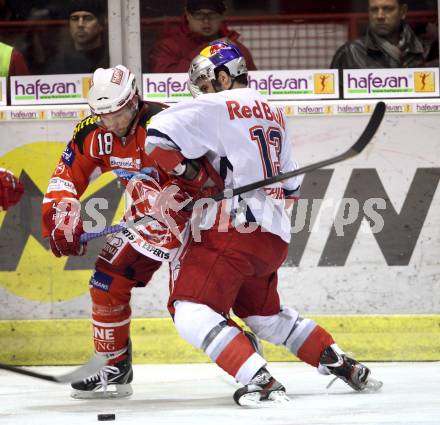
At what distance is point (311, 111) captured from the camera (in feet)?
19.6

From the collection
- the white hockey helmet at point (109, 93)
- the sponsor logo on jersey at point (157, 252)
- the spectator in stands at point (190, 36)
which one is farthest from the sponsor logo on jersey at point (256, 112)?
the spectator in stands at point (190, 36)

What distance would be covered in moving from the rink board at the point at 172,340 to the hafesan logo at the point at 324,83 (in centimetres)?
108

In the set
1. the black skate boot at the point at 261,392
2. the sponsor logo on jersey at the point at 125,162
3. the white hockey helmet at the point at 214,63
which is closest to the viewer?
the black skate boot at the point at 261,392

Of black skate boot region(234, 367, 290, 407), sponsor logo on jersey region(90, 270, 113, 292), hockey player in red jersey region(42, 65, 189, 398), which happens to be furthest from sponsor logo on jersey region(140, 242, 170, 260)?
black skate boot region(234, 367, 290, 407)

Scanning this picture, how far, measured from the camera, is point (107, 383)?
5039 millimetres

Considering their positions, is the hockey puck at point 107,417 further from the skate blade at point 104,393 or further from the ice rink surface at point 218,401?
the skate blade at point 104,393

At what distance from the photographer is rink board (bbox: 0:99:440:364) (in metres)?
5.95

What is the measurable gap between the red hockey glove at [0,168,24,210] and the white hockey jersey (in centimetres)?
83

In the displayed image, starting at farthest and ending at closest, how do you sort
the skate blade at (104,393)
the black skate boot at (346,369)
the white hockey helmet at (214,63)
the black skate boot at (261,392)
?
the skate blade at (104,393) → the black skate boot at (346,369) → the white hockey helmet at (214,63) → the black skate boot at (261,392)

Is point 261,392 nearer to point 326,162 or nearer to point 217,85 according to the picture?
point 326,162

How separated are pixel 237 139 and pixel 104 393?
1.24 metres

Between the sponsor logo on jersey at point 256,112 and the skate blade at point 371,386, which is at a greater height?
the sponsor logo on jersey at point 256,112

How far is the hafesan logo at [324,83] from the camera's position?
237 inches

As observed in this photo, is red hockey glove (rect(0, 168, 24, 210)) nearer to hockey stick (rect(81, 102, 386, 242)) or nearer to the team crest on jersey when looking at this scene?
the team crest on jersey
